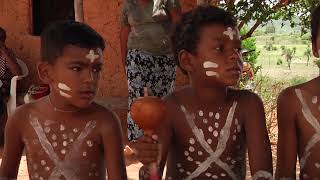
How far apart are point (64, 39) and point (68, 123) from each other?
383 millimetres

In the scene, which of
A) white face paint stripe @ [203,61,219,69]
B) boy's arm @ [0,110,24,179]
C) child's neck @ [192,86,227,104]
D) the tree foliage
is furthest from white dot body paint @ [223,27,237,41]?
the tree foliage

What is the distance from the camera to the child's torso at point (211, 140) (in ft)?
8.06

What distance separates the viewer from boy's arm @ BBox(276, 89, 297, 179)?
239 centimetres

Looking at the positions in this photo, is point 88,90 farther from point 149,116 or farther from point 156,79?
point 156,79

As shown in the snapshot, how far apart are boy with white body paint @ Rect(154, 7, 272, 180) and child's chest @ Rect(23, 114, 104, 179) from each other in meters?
0.30

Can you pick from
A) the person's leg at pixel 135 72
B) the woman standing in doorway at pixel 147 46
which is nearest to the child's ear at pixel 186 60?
the woman standing in doorway at pixel 147 46

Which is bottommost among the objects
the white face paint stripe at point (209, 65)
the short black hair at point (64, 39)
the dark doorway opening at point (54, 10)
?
the white face paint stripe at point (209, 65)

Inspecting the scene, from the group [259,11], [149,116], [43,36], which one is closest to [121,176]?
[149,116]

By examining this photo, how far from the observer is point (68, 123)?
242 centimetres

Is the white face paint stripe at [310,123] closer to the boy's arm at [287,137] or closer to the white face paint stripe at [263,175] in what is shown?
the boy's arm at [287,137]

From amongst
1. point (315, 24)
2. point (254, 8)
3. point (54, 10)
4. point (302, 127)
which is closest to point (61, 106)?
point (302, 127)

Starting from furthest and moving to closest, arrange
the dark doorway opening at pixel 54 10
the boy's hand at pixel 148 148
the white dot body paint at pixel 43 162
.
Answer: the dark doorway opening at pixel 54 10
the white dot body paint at pixel 43 162
the boy's hand at pixel 148 148

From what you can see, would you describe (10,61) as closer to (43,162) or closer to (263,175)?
(43,162)

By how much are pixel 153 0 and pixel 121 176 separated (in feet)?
7.29
